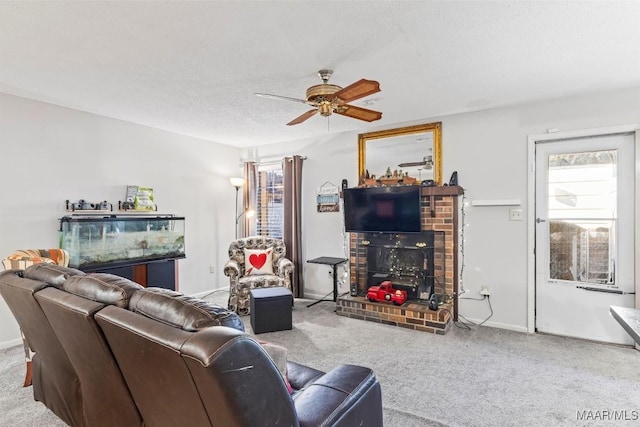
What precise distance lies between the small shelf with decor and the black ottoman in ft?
4.96

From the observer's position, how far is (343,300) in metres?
4.18

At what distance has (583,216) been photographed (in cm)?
337

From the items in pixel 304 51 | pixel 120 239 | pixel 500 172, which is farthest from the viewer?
pixel 120 239

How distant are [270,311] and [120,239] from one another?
1985 mm

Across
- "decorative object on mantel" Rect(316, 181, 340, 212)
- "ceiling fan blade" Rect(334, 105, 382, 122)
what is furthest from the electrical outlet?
"decorative object on mantel" Rect(316, 181, 340, 212)

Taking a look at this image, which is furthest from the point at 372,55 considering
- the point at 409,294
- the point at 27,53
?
the point at 409,294

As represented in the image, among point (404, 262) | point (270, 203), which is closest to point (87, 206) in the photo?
point (270, 203)

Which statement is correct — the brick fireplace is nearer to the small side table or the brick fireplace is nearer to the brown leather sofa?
the small side table

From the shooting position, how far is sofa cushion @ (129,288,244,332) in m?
1.10

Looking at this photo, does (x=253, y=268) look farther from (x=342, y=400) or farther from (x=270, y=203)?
(x=342, y=400)

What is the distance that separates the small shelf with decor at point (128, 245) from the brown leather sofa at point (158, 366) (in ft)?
5.69

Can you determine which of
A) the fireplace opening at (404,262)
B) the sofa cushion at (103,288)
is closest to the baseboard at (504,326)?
the fireplace opening at (404,262)

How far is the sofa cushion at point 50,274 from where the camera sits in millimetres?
1788

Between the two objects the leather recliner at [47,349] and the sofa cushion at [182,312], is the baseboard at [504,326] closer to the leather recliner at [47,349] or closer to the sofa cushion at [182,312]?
the sofa cushion at [182,312]
